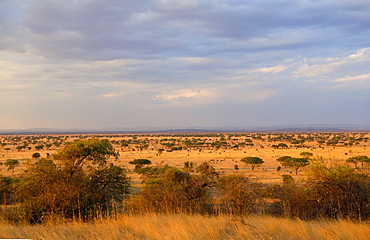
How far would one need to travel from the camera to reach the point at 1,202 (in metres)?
20.8

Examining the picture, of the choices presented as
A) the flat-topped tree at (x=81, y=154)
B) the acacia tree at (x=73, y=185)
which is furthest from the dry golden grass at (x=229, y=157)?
the flat-topped tree at (x=81, y=154)

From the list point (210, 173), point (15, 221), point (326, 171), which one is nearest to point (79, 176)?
point (15, 221)

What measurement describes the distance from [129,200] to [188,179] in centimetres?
336

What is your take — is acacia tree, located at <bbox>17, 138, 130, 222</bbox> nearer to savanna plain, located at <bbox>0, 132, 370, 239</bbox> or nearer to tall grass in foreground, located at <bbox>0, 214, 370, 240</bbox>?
savanna plain, located at <bbox>0, 132, 370, 239</bbox>

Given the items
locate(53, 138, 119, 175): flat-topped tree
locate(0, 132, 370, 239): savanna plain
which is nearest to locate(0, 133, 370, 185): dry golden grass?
locate(0, 132, 370, 239): savanna plain

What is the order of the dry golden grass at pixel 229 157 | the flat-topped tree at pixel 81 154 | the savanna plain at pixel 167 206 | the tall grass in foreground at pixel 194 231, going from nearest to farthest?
the tall grass in foreground at pixel 194 231
the savanna plain at pixel 167 206
the flat-topped tree at pixel 81 154
the dry golden grass at pixel 229 157

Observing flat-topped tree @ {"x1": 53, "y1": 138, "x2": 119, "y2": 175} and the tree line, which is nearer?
the tree line

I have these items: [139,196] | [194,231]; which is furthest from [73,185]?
[194,231]

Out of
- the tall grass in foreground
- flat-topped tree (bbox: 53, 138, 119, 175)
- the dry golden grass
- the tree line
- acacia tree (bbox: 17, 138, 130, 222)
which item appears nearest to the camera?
the tall grass in foreground

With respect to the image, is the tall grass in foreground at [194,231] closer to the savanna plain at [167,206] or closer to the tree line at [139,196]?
the savanna plain at [167,206]

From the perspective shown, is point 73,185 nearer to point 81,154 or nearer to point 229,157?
point 81,154

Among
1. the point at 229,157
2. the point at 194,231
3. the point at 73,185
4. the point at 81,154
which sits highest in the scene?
the point at 81,154

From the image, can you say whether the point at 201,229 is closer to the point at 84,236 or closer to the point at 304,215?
the point at 84,236

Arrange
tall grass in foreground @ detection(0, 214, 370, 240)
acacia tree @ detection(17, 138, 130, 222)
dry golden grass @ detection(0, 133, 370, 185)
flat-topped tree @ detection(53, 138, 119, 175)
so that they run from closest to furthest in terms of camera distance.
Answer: tall grass in foreground @ detection(0, 214, 370, 240)
acacia tree @ detection(17, 138, 130, 222)
flat-topped tree @ detection(53, 138, 119, 175)
dry golden grass @ detection(0, 133, 370, 185)
